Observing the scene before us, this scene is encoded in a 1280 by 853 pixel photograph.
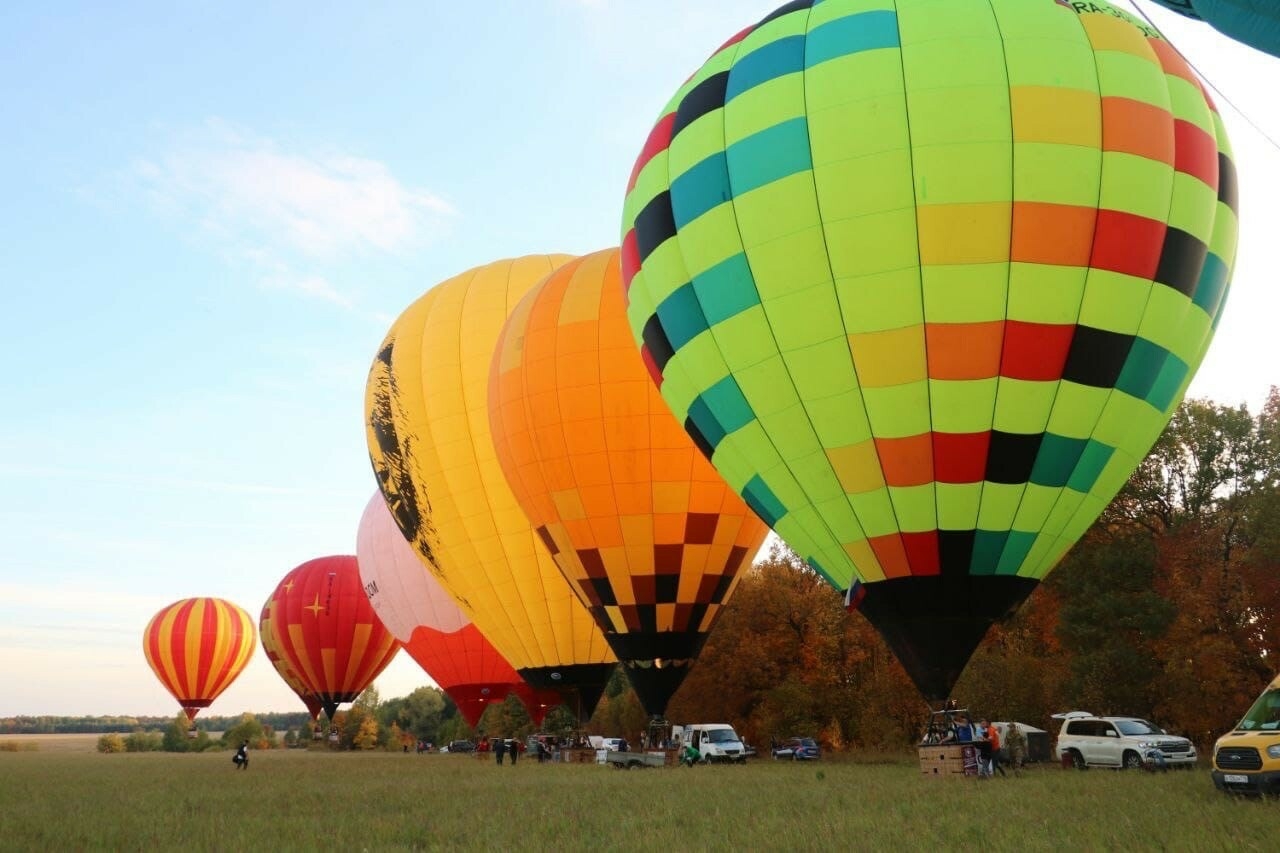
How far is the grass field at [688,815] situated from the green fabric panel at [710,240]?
21.4ft

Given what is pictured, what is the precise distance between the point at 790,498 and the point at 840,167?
4.07 metres

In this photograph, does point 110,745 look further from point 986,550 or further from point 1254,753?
point 1254,753

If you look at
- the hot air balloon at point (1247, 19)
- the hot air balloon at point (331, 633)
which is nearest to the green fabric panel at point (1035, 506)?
the hot air balloon at point (1247, 19)

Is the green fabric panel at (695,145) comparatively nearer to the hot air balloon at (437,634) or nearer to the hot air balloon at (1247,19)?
the hot air balloon at (1247,19)

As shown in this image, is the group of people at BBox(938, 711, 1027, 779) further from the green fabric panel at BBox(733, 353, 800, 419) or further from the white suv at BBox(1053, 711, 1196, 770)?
the green fabric panel at BBox(733, 353, 800, 419)

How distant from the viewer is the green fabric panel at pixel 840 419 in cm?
1180

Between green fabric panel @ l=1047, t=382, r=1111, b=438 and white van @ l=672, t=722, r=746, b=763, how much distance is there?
13.1 m

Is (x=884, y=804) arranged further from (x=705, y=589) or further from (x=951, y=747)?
(x=705, y=589)

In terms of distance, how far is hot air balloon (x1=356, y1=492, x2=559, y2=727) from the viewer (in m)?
31.2

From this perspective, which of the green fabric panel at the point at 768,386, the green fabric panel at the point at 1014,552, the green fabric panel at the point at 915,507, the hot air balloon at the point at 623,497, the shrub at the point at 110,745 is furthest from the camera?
the shrub at the point at 110,745

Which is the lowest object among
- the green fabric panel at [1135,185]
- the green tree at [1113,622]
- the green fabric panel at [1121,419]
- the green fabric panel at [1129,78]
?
the green tree at [1113,622]

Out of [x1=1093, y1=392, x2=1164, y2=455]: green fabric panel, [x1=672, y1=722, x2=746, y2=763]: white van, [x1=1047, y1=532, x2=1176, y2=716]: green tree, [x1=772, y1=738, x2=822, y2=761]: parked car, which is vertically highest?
[x1=1093, y1=392, x2=1164, y2=455]: green fabric panel

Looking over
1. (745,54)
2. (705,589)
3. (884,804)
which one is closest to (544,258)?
(705,589)

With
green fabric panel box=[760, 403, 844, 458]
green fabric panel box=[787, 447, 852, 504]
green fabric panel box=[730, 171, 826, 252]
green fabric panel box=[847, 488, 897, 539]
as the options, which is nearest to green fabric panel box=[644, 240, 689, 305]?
green fabric panel box=[730, 171, 826, 252]
